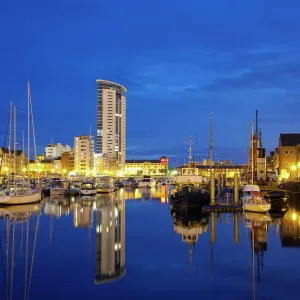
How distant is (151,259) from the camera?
2417cm

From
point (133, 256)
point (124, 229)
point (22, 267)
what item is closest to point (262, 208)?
point (124, 229)

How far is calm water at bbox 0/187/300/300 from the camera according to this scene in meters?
18.0

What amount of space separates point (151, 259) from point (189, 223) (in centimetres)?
1562

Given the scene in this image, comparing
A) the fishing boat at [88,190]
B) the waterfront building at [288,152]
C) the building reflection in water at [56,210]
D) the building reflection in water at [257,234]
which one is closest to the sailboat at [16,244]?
the building reflection in water at [56,210]

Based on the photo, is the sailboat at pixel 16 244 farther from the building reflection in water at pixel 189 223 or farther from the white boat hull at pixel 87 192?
the white boat hull at pixel 87 192

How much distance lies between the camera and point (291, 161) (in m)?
112

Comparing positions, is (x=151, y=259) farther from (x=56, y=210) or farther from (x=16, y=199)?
(x=16, y=199)

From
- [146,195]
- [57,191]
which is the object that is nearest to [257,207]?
[146,195]

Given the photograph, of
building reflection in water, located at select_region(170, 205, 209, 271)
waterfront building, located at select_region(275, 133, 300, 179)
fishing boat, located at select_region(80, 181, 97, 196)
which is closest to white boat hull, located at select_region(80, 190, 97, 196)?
fishing boat, located at select_region(80, 181, 97, 196)

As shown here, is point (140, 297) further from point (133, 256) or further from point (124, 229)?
point (124, 229)

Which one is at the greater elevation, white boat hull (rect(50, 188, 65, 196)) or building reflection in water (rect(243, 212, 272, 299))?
white boat hull (rect(50, 188, 65, 196))

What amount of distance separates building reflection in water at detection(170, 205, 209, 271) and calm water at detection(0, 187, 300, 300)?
0.08 meters

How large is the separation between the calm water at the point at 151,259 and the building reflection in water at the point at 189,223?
83 millimetres

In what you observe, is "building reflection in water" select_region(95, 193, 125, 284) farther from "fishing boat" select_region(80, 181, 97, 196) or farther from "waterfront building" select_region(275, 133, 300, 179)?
"waterfront building" select_region(275, 133, 300, 179)
